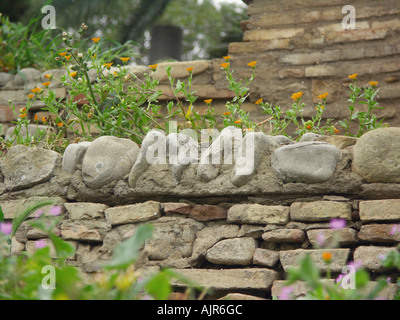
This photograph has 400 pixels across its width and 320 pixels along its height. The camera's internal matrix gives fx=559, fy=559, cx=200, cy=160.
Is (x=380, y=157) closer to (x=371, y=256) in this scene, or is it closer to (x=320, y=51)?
(x=371, y=256)

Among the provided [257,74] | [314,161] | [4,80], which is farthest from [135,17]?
[314,161]

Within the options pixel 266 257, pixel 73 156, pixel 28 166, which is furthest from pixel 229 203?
pixel 28 166

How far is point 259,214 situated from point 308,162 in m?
0.26

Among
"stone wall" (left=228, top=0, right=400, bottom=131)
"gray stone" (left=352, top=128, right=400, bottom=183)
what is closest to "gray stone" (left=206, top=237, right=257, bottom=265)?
"gray stone" (left=352, top=128, right=400, bottom=183)

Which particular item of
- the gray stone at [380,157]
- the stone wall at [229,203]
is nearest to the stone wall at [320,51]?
the stone wall at [229,203]

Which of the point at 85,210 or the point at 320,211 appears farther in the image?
the point at 85,210

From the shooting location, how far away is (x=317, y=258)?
1887mm

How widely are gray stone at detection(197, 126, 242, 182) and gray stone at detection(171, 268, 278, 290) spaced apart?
1.19 feet

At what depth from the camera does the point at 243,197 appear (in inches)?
83.7

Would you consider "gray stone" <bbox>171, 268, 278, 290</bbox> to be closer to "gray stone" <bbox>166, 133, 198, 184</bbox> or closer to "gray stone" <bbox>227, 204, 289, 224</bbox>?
"gray stone" <bbox>227, 204, 289, 224</bbox>

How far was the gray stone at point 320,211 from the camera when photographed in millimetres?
1952

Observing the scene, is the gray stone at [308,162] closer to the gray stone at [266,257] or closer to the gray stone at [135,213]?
the gray stone at [266,257]
